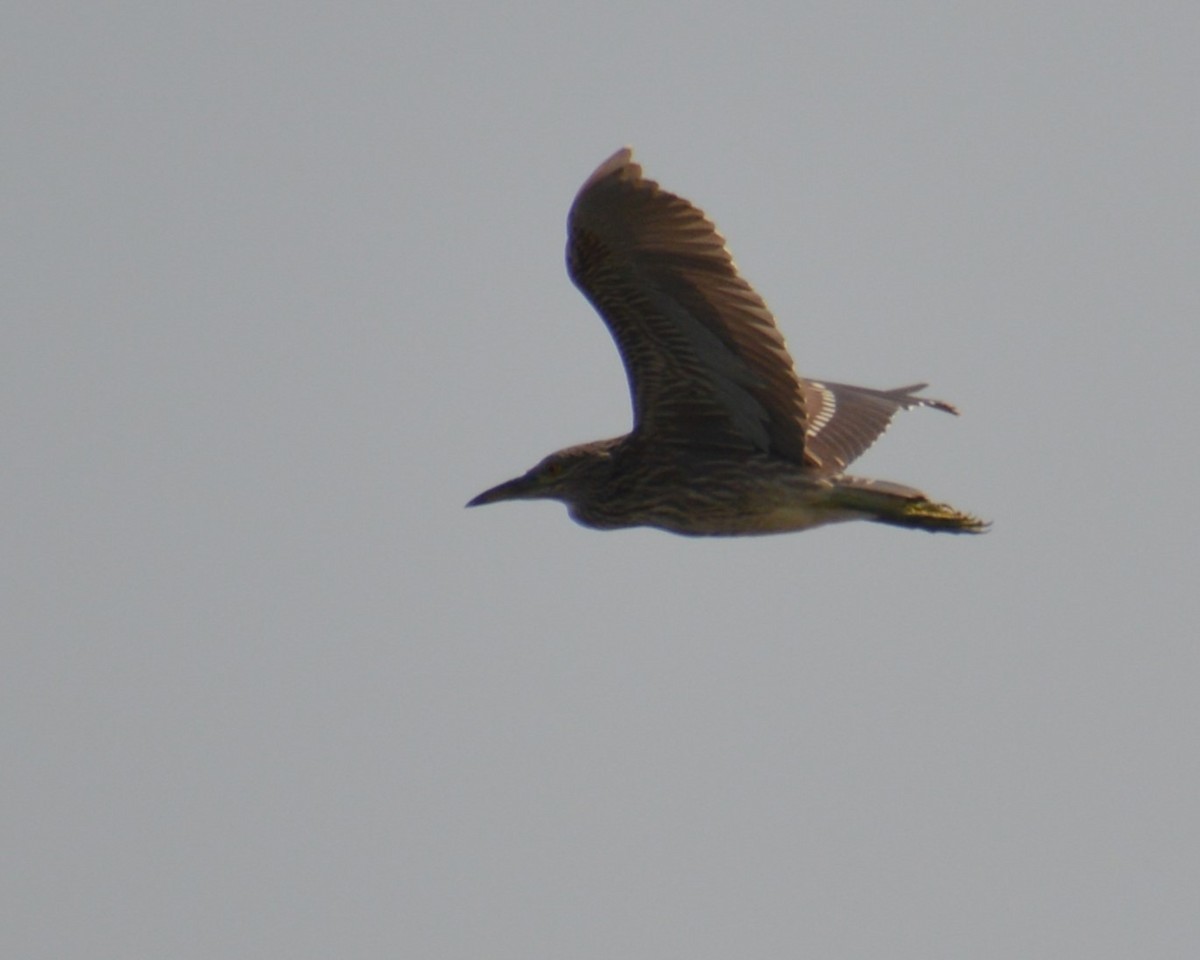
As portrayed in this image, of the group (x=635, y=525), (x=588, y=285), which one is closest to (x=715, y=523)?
(x=635, y=525)

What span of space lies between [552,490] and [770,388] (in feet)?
4.85

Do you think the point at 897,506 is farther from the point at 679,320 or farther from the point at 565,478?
the point at 565,478

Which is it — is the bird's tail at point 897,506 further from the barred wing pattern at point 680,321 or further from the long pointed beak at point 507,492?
the long pointed beak at point 507,492

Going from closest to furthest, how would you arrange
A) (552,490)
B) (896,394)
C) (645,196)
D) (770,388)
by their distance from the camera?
(645,196)
(770,388)
(552,490)
(896,394)

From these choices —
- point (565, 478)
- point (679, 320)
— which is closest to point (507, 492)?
point (565, 478)

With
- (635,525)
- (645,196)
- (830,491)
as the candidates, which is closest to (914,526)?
(830,491)

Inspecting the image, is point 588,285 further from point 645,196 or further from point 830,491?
point 830,491

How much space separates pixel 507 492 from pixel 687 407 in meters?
1.26

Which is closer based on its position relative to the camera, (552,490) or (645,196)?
(645,196)

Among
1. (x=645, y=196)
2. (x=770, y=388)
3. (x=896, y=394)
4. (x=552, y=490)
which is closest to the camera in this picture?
(x=645, y=196)

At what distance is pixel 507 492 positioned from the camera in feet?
42.2

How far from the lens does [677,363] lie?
39.0 feet

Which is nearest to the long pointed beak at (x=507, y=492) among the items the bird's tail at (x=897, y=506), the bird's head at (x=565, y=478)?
the bird's head at (x=565, y=478)

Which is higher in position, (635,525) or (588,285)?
(588,285)
